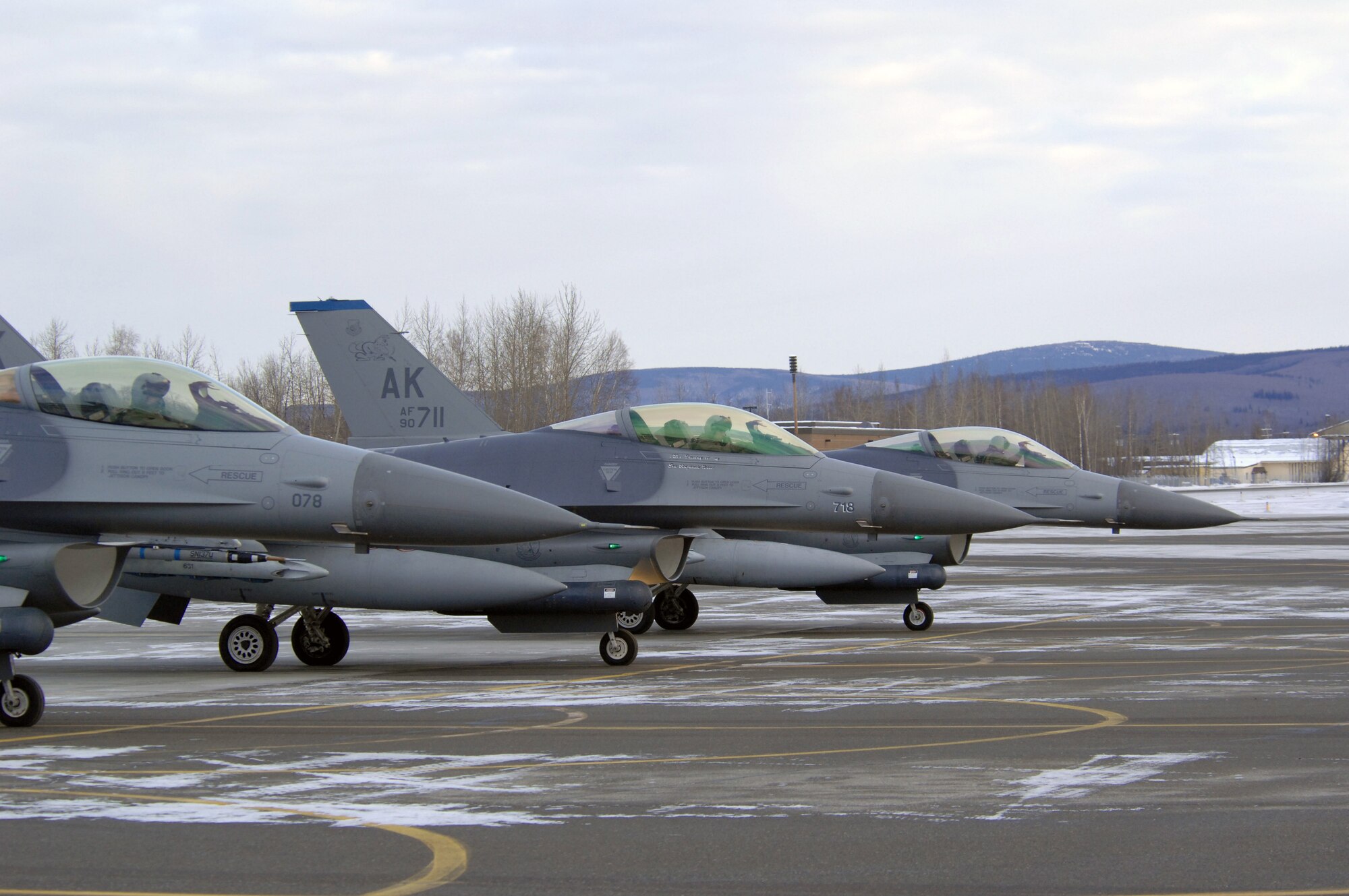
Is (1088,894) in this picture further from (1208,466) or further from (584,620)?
(1208,466)

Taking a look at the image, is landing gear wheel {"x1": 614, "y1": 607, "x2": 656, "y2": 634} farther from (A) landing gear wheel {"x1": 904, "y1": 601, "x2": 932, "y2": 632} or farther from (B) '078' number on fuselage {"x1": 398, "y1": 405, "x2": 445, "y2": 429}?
(B) '078' number on fuselage {"x1": 398, "y1": 405, "x2": 445, "y2": 429}

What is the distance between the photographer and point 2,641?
9.96 metres

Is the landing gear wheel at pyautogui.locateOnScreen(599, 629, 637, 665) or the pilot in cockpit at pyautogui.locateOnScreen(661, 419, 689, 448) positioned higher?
the pilot in cockpit at pyautogui.locateOnScreen(661, 419, 689, 448)

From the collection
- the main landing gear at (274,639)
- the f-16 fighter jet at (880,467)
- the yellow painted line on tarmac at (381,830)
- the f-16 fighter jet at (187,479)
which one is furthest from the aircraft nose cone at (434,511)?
the f-16 fighter jet at (880,467)

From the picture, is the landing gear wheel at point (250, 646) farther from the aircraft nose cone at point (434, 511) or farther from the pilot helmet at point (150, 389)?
the pilot helmet at point (150, 389)

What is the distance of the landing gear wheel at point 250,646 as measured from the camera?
1445cm

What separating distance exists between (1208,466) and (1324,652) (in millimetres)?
157033

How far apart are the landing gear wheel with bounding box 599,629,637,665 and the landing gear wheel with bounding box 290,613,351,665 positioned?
269 centimetres

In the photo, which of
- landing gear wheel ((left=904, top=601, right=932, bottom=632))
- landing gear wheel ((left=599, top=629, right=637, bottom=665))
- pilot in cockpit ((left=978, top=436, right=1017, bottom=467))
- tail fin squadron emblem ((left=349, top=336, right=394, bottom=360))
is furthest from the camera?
pilot in cockpit ((left=978, top=436, right=1017, bottom=467))

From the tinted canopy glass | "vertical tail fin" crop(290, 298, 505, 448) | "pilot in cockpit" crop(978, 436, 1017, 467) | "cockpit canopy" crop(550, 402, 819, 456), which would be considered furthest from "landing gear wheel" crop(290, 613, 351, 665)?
"pilot in cockpit" crop(978, 436, 1017, 467)

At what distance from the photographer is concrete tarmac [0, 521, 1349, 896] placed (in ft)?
19.5

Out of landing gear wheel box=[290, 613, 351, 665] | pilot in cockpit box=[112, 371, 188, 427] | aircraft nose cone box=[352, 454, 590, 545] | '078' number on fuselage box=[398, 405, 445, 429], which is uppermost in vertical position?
'078' number on fuselage box=[398, 405, 445, 429]

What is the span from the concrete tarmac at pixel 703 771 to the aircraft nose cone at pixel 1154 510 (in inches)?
174

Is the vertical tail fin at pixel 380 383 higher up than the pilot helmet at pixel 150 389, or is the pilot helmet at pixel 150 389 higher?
the vertical tail fin at pixel 380 383
